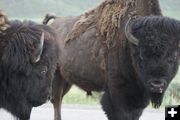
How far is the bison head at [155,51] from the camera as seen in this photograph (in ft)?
26.1

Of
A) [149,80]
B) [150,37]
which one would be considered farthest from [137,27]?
[149,80]

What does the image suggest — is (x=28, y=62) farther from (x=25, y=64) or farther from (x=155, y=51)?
(x=155, y=51)

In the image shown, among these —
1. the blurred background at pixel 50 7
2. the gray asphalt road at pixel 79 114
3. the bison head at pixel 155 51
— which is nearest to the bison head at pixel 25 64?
the bison head at pixel 155 51

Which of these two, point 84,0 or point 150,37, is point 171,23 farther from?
point 84,0

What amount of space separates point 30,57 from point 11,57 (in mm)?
246

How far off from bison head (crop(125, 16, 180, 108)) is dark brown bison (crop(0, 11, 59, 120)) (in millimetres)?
1431

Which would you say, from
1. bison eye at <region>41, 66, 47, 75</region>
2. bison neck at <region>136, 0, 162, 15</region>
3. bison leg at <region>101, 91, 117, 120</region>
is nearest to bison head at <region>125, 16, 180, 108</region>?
bison neck at <region>136, 0, 162, 15</region>

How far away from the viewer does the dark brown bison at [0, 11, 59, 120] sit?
22.4ft

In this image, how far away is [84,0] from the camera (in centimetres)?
4694

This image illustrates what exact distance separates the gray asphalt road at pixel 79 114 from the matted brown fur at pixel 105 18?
3.06m

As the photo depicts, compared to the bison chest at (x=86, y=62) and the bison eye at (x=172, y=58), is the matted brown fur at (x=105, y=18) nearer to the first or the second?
the bison chest at (x=86, y=62)

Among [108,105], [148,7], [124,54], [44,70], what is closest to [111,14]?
[148,7]

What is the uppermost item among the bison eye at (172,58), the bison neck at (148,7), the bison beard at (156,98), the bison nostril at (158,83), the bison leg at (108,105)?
the bison neck at (148,7)

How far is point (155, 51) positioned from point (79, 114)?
641 centimetres
